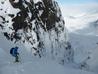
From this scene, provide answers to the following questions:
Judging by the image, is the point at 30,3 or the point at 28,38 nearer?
the point at 28,38

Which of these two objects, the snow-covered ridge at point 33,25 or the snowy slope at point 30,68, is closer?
the snowy slope at point 30,68

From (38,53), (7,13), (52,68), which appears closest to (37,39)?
(38,53)

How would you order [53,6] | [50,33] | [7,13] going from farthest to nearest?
1. [53,6]
2. [50,33]
3. [7,13]

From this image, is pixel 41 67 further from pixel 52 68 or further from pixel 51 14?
pixel 51 14

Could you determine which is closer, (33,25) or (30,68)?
(30,68)

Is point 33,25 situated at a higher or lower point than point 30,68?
lower

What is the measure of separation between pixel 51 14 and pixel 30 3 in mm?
22290

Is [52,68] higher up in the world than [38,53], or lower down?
higher up

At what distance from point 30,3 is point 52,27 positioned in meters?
24.0

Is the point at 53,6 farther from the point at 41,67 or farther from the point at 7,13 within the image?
the point at 41,67

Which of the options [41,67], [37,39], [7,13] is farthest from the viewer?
[37,39]

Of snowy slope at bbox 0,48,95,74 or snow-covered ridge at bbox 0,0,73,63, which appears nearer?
snowy slope at bbox 0,48,95,74

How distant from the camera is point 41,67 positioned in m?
41.6

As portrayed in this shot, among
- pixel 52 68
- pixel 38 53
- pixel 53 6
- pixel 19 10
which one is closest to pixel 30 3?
pixel 19 10
